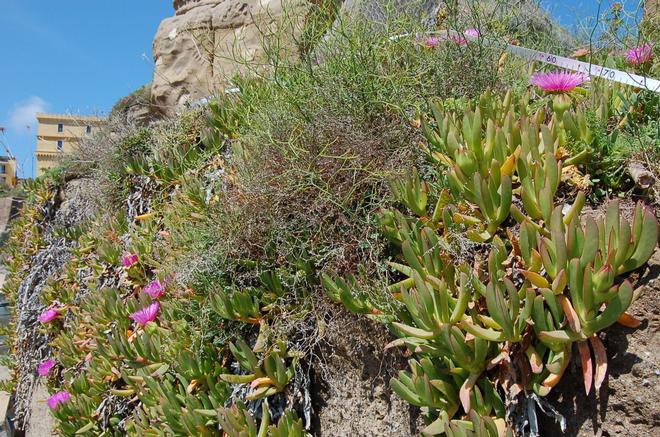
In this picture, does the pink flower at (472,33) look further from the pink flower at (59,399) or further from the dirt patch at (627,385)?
→ the pink flower at (59,399)

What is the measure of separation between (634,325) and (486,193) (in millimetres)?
580

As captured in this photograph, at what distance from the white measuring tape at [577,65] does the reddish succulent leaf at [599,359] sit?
1.00m

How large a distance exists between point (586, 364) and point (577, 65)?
1.53 metres

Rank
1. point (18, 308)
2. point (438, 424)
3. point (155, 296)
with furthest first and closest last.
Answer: point (18, 308) < point (155, 296) < point (438, 424)

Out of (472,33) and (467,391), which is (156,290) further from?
(472,33)

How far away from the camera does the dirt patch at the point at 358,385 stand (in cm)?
217

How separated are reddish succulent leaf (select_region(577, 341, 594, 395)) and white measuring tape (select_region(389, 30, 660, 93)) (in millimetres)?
1015

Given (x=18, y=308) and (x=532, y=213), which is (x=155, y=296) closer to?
(x=532, y=213)

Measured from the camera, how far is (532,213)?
6.00 feet

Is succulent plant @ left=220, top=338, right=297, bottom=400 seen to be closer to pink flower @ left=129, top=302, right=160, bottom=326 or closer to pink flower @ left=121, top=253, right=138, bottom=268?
pink flower @ left=129, top=302, right=160, bottom=326

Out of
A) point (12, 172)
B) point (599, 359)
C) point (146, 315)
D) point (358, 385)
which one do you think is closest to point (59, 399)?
point (146, 315)

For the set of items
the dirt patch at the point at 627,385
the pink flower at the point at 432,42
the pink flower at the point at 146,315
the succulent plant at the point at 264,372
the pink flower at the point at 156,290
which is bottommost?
the dirt patch at the point at 627,385

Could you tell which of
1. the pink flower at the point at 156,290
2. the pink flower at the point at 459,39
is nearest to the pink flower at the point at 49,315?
the pink flower at the point at 156,290

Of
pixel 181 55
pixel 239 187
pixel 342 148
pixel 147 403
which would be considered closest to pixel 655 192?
pixel 342 148
